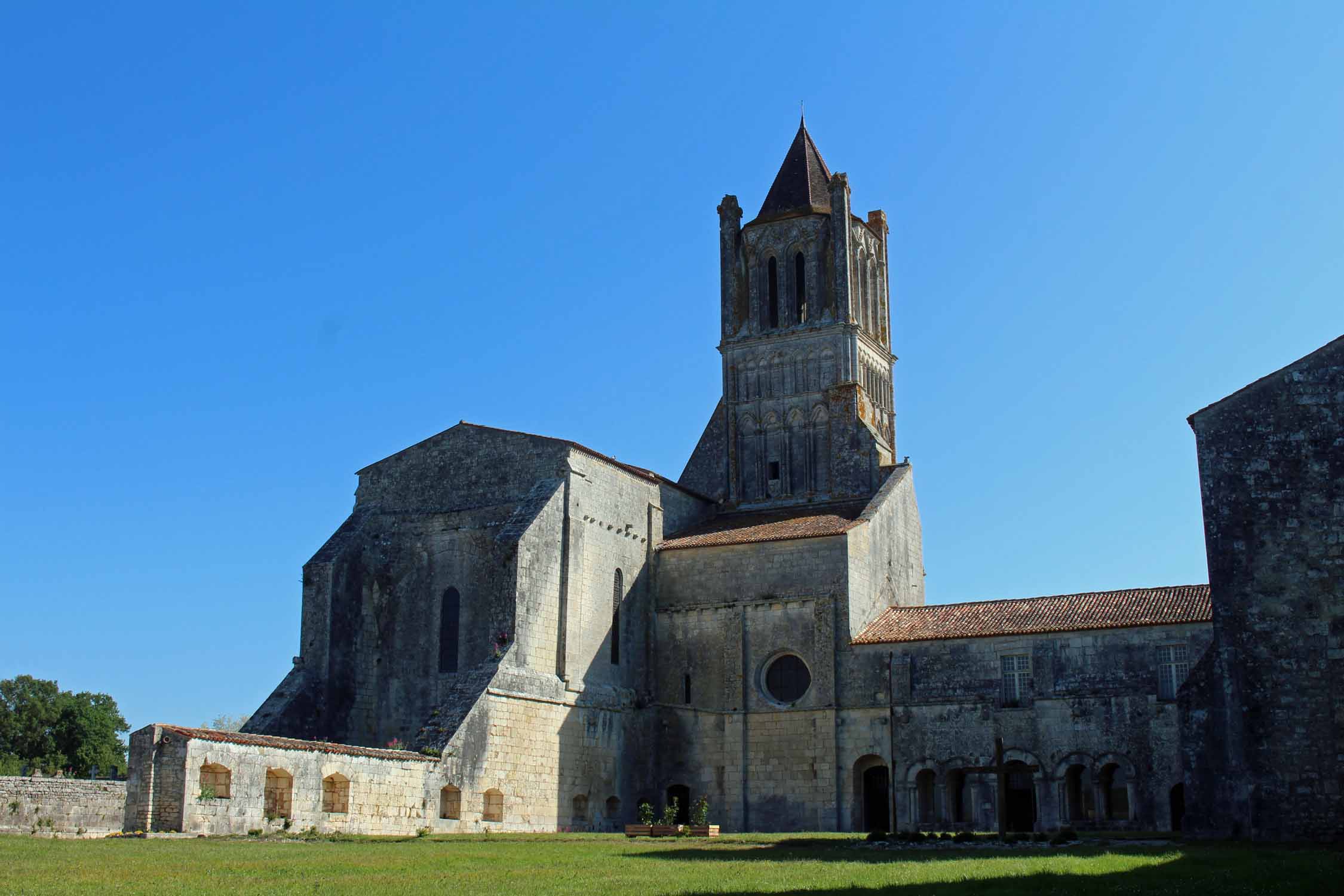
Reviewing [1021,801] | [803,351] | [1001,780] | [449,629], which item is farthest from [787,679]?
[803,351]

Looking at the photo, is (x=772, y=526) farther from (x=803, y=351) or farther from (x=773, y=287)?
(x=773, y=287)

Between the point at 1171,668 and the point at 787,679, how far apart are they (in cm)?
1093

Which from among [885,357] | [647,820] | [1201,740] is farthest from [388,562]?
[1201,740]

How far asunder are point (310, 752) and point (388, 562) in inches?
505

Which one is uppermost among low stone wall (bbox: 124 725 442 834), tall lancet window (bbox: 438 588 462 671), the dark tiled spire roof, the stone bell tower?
the dark tiled spire roof

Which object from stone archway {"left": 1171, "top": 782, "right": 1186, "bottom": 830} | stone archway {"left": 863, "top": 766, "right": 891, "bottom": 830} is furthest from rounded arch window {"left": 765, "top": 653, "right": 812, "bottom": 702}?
stone archway {"left": 1171, "top": 782, "right": 1186, "bottom": 830}

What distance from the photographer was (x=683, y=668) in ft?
136

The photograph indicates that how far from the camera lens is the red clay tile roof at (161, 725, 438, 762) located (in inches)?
1053

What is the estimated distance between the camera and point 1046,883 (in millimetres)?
15773

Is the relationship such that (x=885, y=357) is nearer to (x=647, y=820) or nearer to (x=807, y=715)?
(x=807, y=715)

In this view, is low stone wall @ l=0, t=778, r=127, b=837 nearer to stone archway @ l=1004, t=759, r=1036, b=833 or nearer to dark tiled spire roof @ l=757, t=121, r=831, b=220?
stone archway @ l=1004, t=759, r=1036, b=833

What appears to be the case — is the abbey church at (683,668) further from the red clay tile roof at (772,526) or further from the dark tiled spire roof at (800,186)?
the dark tiled spire roof at (800,186)

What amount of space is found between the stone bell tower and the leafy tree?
3768 centimetres

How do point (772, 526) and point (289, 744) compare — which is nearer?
point (289, 744)
